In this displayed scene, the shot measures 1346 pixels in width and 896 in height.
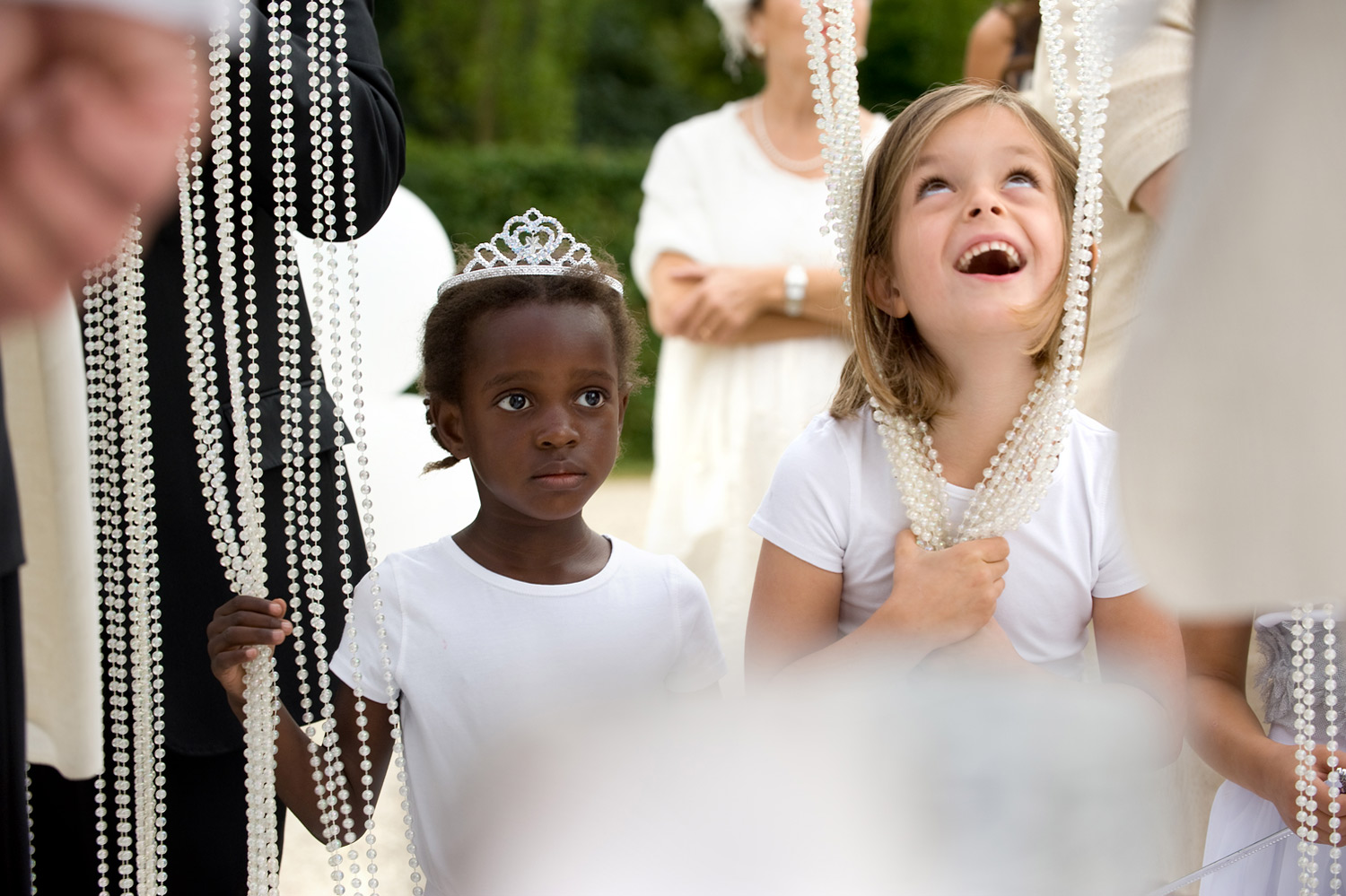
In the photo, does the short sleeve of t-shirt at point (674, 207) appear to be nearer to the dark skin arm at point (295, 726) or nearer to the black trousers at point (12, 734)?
the dark skin arm at point (295, 726)

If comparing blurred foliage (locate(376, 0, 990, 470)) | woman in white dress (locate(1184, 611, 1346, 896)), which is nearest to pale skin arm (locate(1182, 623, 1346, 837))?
woman in white dress (locate(1184, 611, 1346, 896))

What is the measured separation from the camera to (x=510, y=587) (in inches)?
67.6

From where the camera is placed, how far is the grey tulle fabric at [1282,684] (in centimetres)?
176

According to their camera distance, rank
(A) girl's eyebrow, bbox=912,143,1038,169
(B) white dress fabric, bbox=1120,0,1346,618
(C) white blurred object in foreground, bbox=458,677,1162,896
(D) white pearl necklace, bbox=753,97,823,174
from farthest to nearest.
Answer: (D) white pearl necklace, bbox=753,97,823,174
(A) girl's eyebrow, bbox=912,143,1038,169
(C) white blurred object in foreground, bbox=458,677,1162,896
(B) white dress fabric, bbox=1120,0,1346,618

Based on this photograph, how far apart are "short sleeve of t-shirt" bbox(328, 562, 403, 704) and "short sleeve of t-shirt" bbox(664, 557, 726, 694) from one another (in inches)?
15.1

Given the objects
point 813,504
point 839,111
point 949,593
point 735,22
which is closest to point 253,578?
point 813,504

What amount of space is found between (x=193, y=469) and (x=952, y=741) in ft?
3.74

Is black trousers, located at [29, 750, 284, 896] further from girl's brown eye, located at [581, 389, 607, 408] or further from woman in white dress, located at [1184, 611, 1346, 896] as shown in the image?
woman in white dress, located at [1184, 611, 1346, 896]

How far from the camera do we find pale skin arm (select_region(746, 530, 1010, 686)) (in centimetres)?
157

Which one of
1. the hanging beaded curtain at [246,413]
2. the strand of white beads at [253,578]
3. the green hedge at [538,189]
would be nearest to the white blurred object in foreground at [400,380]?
the hanging beaded curtain at [246,413]

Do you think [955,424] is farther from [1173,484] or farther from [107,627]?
[107,627]

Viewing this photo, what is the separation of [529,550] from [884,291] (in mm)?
652

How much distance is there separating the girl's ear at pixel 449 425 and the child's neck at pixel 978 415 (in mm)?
710

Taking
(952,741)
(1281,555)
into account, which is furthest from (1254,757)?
(1281,555)
